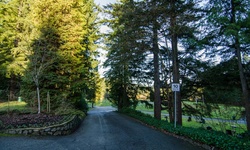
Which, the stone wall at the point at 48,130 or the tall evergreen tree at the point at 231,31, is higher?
the tall evergreen tree at the point at 231,31

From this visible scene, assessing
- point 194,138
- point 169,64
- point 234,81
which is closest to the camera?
point 194,138

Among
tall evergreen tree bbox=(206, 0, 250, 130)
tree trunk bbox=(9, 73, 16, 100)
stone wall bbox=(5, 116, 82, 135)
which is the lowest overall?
stone wall bbox=(5, 116, 82, 135)

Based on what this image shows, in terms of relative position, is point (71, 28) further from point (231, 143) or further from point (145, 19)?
point (231, 143)

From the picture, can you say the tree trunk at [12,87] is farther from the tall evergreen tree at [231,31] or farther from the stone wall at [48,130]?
the tall evergreen tree at [231,31]

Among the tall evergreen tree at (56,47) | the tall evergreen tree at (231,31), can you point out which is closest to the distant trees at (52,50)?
the tall evergreen tree at (56,47)

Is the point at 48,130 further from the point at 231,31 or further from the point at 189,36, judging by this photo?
the point at 189,36

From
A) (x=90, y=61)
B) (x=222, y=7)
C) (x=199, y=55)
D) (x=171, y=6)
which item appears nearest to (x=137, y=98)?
(x=90, y=61)

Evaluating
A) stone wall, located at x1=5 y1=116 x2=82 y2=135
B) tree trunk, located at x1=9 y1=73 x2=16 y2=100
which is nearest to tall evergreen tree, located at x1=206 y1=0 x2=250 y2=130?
stone wall, located at x1=5 y1=116 x2=82 y2=135

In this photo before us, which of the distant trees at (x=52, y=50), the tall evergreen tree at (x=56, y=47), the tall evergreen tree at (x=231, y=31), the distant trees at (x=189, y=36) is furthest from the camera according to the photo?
the tall evergreen tree at (x=56, y=47)

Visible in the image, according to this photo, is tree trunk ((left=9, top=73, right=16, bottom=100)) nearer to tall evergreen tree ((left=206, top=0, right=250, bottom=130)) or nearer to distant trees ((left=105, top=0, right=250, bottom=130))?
distant trees ((left=105, top=0, right=250, bottom=130))

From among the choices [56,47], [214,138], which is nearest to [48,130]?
[214,138]

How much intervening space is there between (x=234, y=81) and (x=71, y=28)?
10.8 m

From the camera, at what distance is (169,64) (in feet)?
34.2

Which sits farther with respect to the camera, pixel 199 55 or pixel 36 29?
pixel 36 29
